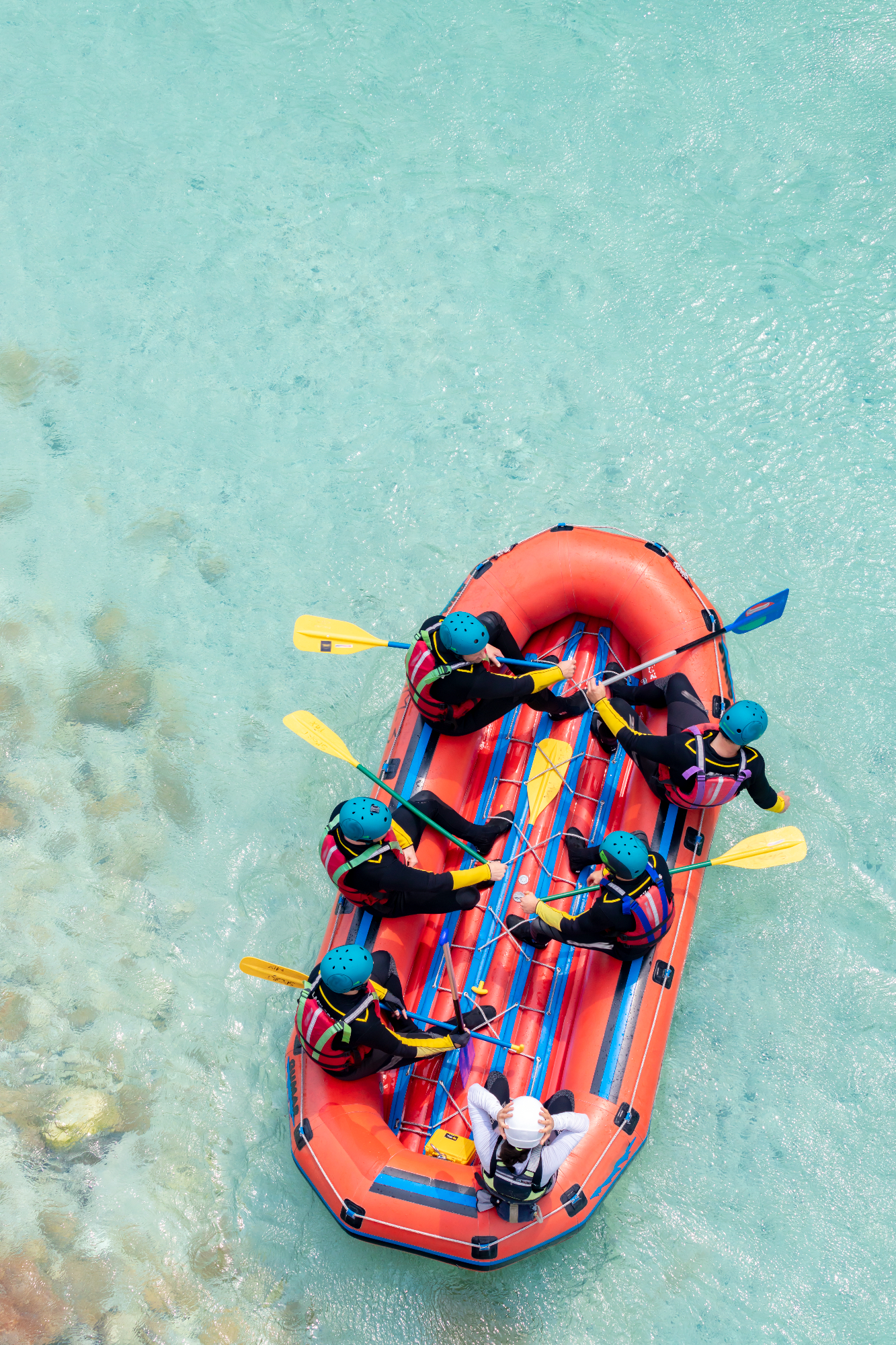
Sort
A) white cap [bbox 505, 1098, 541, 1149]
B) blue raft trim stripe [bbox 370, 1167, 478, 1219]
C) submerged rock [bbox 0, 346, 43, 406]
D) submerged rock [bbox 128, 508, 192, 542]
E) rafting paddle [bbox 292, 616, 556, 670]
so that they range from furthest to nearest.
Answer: submerged rock [bbox 0, 346, 43, 406] < submerged rock [bbox 128, 508, 192, 542] < rafting paddle [bbox 292, 616, 556, 670] < blue raft trim stripe [bbox 370, 1167, 478, 1219] < white cap [bbox 505, 1098, 541, 1149]

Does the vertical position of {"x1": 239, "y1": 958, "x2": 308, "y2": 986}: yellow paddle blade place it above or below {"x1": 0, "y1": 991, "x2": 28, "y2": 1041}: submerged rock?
above

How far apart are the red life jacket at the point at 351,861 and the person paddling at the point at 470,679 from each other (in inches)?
22.8

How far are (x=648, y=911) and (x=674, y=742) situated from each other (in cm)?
66

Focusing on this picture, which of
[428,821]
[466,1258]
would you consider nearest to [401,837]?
[428,821]

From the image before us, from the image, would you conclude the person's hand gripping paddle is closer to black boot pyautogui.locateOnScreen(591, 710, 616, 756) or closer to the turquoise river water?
black boot pyautogui.locateOnScreen(591, 710, 616, 756)

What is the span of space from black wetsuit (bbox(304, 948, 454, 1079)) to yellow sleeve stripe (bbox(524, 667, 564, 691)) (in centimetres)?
120

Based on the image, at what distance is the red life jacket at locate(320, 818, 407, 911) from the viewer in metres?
3.68

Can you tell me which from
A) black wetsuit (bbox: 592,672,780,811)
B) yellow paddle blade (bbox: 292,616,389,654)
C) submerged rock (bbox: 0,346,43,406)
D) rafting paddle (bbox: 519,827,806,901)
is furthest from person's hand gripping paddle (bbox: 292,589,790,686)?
submerged rock (bbox: 0,346,43,406)

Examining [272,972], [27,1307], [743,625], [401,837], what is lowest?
[27,1307]

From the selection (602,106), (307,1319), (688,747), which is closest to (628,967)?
(688,747)

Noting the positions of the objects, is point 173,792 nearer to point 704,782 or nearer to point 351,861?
point 351,861

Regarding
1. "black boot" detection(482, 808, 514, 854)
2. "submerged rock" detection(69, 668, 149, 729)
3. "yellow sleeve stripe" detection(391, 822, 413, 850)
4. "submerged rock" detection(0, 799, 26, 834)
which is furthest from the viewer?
"submerged rock" detection(69, 668, 149, 729)

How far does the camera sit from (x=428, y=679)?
4031 mm

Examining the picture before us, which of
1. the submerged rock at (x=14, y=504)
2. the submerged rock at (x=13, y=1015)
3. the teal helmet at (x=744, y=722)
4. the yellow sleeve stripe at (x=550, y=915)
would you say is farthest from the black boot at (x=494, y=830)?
the submerged rock at (x=14, y=504)
